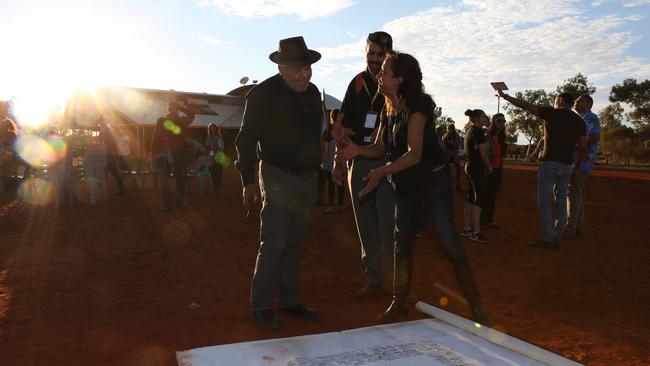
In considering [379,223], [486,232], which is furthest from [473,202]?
[379,223]

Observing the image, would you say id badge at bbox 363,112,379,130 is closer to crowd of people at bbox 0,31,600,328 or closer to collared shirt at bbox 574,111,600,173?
crowd of people at bbox 0,31,600,328

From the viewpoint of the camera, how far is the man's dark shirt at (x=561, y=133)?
6.57m

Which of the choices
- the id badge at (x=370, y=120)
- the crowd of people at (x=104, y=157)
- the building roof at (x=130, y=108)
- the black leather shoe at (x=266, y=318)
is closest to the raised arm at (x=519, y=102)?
the id badge at (x=370, y=120)

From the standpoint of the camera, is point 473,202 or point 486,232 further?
point 486,232

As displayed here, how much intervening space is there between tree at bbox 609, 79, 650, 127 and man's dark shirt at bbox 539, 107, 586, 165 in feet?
162

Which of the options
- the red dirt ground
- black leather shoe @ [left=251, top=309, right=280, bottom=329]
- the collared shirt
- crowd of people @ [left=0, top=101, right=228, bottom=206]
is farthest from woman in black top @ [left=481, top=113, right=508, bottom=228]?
crowd of people @ [left=0, top=101, right=228, bottom=206]

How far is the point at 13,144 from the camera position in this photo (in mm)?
11633

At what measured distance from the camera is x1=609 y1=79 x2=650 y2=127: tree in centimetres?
4878

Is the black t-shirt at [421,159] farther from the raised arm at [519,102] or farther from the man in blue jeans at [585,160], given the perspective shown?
the man in blue jeans at [585,160]

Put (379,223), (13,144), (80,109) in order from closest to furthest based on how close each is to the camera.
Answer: (379,223) → (13,144) → (80,109)

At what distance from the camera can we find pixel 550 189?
667 centimetres

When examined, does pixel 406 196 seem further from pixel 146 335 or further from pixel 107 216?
pixel 107 216

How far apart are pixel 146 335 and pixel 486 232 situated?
6123 millimetres

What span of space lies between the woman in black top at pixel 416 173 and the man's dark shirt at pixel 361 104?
0.75m
